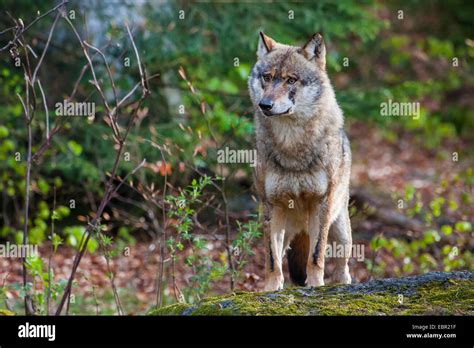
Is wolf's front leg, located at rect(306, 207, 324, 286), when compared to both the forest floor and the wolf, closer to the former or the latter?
the wolf

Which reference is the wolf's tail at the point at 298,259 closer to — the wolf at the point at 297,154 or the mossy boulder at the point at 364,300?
the wolf at the point at 297,154

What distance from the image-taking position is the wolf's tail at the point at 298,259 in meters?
7.63

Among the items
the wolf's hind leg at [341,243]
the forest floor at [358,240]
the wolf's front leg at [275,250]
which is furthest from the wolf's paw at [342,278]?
the wolf's front leg at [275,250]

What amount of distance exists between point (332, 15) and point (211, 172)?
3023 millimetres

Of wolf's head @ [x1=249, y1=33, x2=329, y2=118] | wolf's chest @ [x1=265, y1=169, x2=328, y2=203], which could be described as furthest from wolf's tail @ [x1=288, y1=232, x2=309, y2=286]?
wolf's head @ [x1=249, y1=33, x2=329, y2=118]

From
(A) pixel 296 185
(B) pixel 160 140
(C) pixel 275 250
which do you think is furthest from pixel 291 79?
(B) pixel 160 140

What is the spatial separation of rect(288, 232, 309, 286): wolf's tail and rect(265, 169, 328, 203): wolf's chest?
2.46 ft

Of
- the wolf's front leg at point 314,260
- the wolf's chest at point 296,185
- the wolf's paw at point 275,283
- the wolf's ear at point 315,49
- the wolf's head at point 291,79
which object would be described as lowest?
the wolf's paw at point 275,283

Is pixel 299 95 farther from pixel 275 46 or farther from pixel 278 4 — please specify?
pixel 278 4

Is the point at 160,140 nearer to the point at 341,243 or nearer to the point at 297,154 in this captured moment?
the point at 341,243

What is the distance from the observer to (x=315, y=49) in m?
→ 7.25

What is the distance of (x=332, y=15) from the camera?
1150cm

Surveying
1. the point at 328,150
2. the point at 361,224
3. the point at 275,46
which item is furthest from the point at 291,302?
the point at 361,224

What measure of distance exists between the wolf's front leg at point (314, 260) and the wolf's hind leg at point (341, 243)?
517mm
